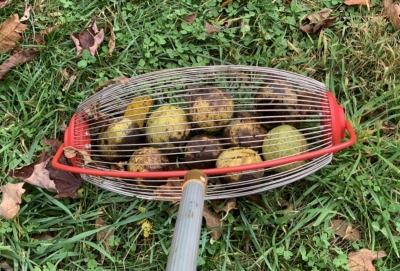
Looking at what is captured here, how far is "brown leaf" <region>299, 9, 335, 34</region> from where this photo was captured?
103 inches

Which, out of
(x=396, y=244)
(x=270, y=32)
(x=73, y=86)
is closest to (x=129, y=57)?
(x=73, y=86)

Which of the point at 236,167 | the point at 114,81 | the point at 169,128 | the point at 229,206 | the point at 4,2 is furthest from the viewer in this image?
the point at 4,2

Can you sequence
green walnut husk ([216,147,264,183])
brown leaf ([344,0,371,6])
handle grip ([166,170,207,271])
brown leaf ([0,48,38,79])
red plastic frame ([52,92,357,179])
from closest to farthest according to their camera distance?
handle grip ([166,170,207,271]) → red plastic frame ([52,92,357,179]) → green walnut husk ([216,147,264,183]) → brown leaf ([0,48,38,79]) → brown leaf ([344,0,371,6])

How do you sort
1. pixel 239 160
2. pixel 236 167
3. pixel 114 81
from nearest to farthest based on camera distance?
pixel 236 167 → pixel 239 160 → pixel 114 81

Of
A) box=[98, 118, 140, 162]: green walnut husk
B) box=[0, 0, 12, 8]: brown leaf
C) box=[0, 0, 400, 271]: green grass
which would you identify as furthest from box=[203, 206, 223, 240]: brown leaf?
box=[0, 0, 12, 8]: brown leaf

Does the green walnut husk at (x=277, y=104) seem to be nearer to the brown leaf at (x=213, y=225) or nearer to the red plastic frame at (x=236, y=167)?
the red plastic frame at (x=236, y=167)

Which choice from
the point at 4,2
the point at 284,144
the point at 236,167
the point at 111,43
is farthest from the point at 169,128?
the point at 4,2

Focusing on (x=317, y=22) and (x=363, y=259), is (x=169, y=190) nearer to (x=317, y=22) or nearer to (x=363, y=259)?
(x=363, y=259)

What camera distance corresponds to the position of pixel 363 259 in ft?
7.16

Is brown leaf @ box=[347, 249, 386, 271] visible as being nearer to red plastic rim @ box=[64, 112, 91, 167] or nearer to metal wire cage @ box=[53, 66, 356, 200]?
metal wire cage @ box=[53, 66, 356, 200]

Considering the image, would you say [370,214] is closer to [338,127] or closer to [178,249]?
[338,127]

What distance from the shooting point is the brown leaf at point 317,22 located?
2.63 m

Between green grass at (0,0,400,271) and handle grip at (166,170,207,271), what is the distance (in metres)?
0.58

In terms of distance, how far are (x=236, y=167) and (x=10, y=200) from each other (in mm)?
1131
